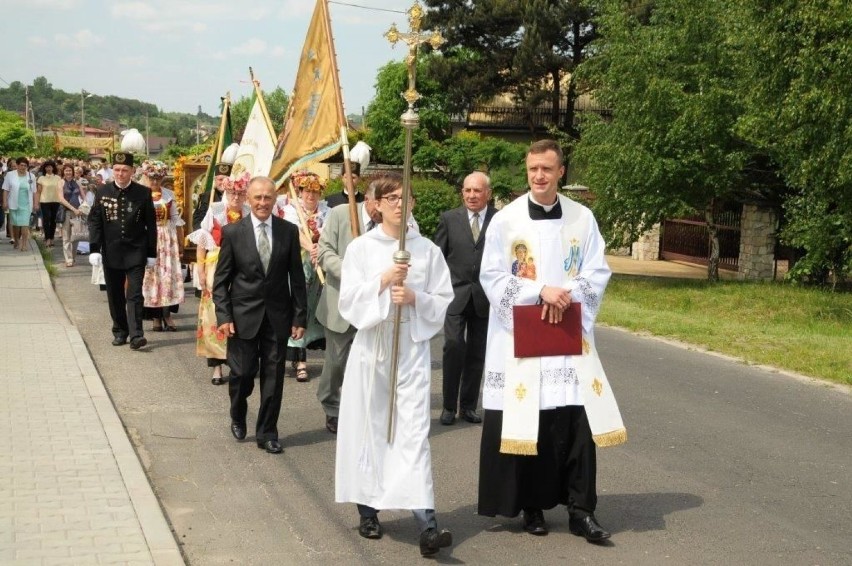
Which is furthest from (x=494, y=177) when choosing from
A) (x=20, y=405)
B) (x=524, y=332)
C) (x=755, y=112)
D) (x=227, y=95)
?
(x=524, y=332)

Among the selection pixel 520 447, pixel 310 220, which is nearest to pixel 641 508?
pixel 520 447

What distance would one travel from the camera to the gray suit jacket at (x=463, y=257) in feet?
30.4

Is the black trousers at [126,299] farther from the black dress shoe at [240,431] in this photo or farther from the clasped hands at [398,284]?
the clasped hands at [398,284]

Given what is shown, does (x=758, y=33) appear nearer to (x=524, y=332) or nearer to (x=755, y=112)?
(x=755, y=112)

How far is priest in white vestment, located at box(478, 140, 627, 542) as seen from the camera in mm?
6211

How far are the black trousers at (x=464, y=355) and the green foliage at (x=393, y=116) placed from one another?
126ft

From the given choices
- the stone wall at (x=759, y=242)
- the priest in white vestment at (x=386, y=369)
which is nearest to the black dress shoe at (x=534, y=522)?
the priest in white vestment at (x=386, y=369)

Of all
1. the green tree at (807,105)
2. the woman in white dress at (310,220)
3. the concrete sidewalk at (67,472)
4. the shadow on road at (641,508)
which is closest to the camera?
the concrete sidewalk at (67,472)

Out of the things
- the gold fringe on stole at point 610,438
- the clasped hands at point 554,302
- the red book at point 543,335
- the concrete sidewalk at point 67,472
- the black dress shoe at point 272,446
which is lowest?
the black dress shoe at point 272,446

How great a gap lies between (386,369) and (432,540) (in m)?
0.92

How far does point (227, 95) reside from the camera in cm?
1500

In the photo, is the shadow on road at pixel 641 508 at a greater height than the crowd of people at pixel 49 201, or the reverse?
the crowd of people at pixel 49 201

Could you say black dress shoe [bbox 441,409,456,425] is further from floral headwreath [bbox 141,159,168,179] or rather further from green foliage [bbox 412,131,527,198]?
green foliage [bbox 412,131,527,198]

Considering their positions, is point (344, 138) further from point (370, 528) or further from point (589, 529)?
point (589, 529)
